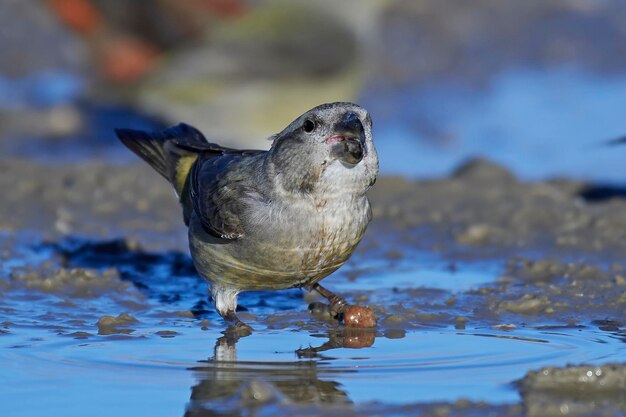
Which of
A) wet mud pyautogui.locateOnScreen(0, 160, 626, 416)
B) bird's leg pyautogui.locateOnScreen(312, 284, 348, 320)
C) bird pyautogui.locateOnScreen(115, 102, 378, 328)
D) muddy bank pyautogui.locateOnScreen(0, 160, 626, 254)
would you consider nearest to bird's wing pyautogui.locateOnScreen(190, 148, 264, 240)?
bird pyautogui.locateOnScreen(115, 102, 378, 328)

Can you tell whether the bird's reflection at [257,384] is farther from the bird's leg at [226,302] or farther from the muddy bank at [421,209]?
the muddy bank at [421,209]

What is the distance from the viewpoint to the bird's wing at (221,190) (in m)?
5.30

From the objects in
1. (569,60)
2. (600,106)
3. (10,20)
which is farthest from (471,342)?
(10,20)

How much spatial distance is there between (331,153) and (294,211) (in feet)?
0.98

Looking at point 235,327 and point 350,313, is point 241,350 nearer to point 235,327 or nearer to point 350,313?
point 235,327

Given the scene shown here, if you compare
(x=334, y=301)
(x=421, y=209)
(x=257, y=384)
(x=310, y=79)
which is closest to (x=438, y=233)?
(x=421, y=209)

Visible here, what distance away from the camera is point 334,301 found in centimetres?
549

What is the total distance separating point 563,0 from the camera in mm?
14508

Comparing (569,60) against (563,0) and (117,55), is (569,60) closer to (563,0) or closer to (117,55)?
(563,0)

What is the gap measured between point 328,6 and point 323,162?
6.79 meters

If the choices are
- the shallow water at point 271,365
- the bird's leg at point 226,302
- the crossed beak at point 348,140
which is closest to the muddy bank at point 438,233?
the bird's leg at point 226,302

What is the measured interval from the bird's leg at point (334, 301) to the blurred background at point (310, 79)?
11.5 ft

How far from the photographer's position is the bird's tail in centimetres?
635

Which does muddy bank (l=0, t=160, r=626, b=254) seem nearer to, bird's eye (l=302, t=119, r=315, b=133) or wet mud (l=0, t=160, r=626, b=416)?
wet mud (l=0, t=160, r=626, b=416)
